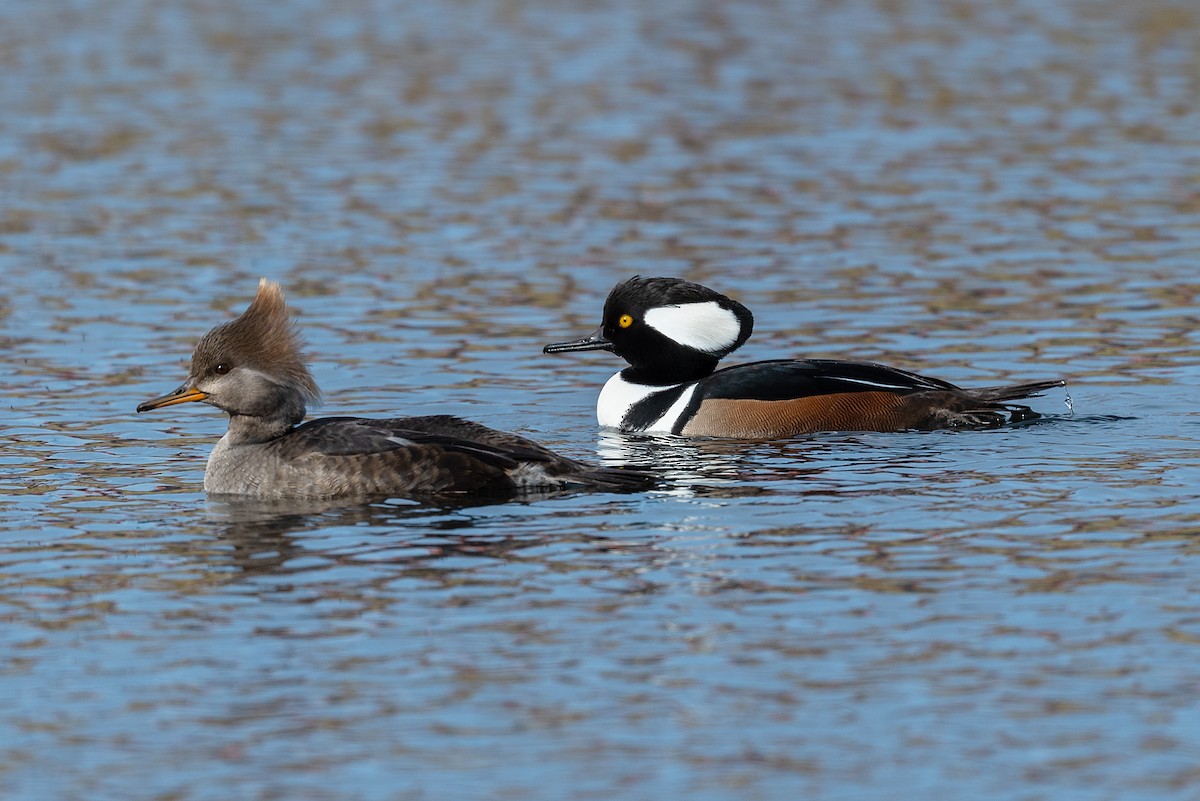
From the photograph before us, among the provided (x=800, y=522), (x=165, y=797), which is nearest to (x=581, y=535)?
(x=800, y=522)

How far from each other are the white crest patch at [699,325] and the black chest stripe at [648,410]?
16.8 inches

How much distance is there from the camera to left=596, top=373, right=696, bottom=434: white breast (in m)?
13.5

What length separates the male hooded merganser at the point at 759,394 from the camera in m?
13.1

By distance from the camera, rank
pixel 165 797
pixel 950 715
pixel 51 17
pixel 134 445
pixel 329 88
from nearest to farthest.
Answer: pixel 165 797, pixel 950 715, pixel 134 445, pixel 329 88, pixel 51 17

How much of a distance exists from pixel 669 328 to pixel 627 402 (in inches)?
26.6

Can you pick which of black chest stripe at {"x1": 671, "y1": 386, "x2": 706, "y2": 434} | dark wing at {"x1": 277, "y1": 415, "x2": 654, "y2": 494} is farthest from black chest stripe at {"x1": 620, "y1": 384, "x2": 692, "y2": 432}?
dark wing at {"x1": 277, "y1": 415, "x2": 654, "y2": 494}

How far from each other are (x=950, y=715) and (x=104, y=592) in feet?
13.3

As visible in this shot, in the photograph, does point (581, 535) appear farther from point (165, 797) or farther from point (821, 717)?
point (165, 797)

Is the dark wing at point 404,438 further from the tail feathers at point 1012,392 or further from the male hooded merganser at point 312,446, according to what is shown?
the tail feathers at point 1012,392

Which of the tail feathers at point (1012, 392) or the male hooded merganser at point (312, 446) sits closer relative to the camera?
the male hooded merganser at point (312, 446)

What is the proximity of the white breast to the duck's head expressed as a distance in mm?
2825

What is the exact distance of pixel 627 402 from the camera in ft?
44.9

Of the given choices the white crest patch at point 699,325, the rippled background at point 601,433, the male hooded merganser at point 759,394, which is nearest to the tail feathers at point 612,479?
the rippled background at point 601,433

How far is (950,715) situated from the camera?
24.0 ft
